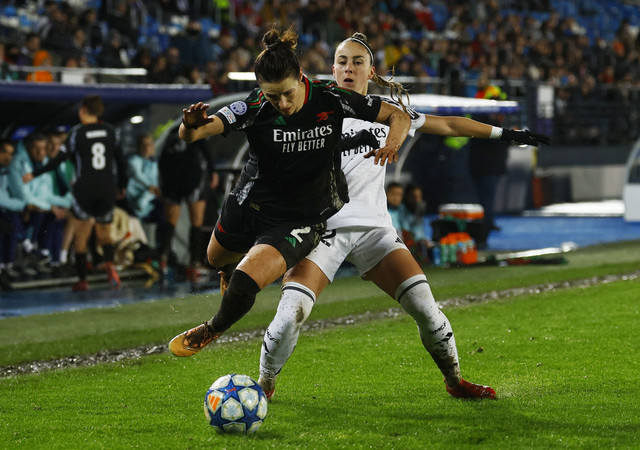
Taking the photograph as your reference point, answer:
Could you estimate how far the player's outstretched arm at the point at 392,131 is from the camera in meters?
4.85

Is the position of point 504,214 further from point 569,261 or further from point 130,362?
point 130,362

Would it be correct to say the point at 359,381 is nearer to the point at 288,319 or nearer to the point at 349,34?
the point at 288,319

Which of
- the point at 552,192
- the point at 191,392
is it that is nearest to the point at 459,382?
the point at 191,392

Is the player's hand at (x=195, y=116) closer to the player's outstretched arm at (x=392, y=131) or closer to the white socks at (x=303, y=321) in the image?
the player's outstretched arm at (x=392, y=131)

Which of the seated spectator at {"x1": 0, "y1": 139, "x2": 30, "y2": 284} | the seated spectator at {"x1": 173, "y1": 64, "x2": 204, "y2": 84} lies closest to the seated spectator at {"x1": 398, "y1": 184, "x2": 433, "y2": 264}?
the seated spectator at {"x1": 173, "y1": 64, "x2": 204, "y2": 84}

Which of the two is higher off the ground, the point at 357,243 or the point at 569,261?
the point at 357,243

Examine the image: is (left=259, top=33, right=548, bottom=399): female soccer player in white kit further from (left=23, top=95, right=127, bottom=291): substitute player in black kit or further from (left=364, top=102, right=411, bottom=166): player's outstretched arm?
(left=23, top=95, right=127, bottom=291): substitute player in black kit

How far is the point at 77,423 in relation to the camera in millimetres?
5227

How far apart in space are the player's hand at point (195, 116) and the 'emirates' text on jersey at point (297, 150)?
0.19m

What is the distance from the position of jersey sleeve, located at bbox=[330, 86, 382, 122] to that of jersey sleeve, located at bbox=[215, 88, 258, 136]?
1.29ft

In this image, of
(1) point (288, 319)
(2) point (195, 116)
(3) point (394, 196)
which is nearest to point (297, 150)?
(2) point (195, 116)

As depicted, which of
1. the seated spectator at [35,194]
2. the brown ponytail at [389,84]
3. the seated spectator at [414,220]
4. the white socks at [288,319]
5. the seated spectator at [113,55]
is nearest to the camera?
the white socks at [288,319]

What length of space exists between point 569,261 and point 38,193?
6774mm

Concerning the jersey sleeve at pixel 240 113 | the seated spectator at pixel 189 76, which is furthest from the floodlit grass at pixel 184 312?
the seated spectator at pixel 189 76
